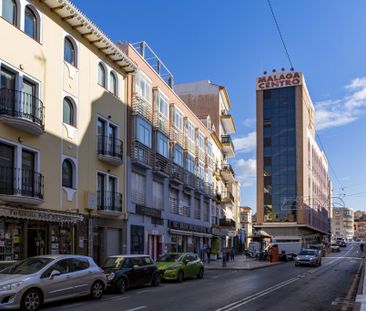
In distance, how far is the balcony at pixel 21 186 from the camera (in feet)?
68.9

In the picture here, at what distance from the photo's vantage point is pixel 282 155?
97375 mm

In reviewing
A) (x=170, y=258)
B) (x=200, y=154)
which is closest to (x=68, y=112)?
(x=170, y=258)

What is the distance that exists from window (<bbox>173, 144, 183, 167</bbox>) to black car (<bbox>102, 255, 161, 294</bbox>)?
21504mm

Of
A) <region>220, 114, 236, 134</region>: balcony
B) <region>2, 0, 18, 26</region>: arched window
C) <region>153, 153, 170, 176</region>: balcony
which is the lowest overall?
<region>153, 153, 170, 176</region>: balcony

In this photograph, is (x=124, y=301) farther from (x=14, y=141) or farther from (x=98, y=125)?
(x=98, y=125)

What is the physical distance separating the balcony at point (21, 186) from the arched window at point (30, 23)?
19.9 ft

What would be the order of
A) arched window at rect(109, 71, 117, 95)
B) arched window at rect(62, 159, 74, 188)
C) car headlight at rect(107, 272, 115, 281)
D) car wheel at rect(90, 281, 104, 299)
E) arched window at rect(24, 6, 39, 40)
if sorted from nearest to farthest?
car wheel at rect(90, 281, 104, 299) < car headlight at rect(107, 272, 115, 281) < arched window at rect(24, 6, 39, 40) < arched window at rect(62, 159, 74, 188) < arched window at rect(109, 71, 117, 95)

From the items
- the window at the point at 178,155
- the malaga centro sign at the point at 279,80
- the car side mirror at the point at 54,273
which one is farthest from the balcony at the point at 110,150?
the malaga centro sign at the point at 279,80

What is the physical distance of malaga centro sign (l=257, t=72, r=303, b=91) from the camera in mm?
97000

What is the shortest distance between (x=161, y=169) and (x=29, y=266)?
78.4 ft

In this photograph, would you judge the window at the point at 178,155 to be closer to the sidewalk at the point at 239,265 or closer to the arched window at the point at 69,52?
the sidewalk at the point at 239,265

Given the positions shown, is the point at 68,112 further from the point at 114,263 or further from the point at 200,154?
the point at 200,154

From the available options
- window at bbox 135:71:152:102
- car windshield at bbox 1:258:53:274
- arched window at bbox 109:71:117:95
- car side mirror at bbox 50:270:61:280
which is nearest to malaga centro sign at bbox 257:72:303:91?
window at bbox 135:71:152:102

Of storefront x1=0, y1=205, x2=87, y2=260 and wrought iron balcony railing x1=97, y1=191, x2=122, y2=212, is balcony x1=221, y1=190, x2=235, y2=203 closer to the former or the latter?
wrought iron balcony railing x1=97, y1=191, x2=122, y2=212
